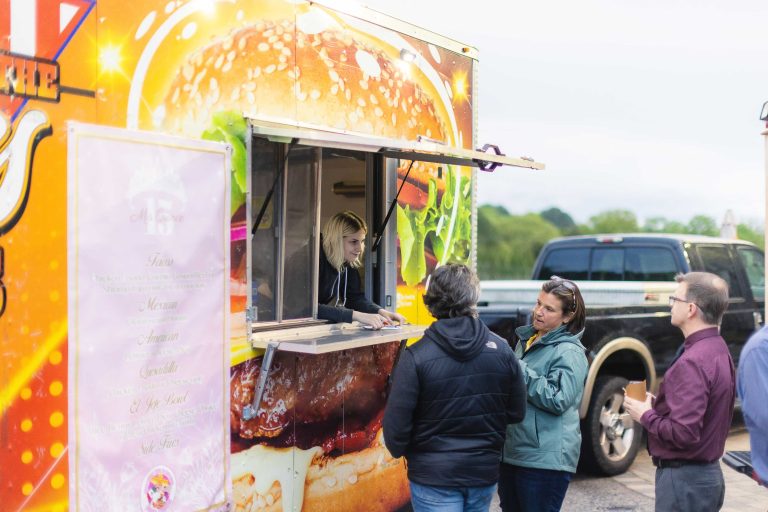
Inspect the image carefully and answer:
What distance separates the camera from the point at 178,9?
363cm

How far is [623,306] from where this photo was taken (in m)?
6.82

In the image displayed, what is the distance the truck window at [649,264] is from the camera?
8.19m

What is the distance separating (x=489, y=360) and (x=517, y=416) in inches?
13.9

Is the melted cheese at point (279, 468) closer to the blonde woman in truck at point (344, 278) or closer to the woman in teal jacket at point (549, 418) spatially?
the blonde woman in truck at point (344, 278)

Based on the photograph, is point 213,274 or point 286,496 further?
point 286,496

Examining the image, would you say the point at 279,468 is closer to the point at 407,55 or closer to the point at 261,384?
the point at 261,384

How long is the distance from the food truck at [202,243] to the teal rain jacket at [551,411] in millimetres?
959

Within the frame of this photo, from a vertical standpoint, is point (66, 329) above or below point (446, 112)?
below

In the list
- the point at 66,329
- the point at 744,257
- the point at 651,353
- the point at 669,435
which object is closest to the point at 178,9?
the point at 66,329

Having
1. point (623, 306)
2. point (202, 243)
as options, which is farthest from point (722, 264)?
point (202, 243)

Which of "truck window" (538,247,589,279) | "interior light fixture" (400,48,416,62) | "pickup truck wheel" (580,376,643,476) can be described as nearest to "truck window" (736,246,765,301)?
"truck window" (538,247,589,279)

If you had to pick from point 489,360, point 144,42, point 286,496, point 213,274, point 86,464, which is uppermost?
point 144,42

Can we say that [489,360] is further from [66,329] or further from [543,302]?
[66,329]

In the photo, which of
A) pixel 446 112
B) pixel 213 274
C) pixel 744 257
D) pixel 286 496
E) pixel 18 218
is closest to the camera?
pixel 18 218
